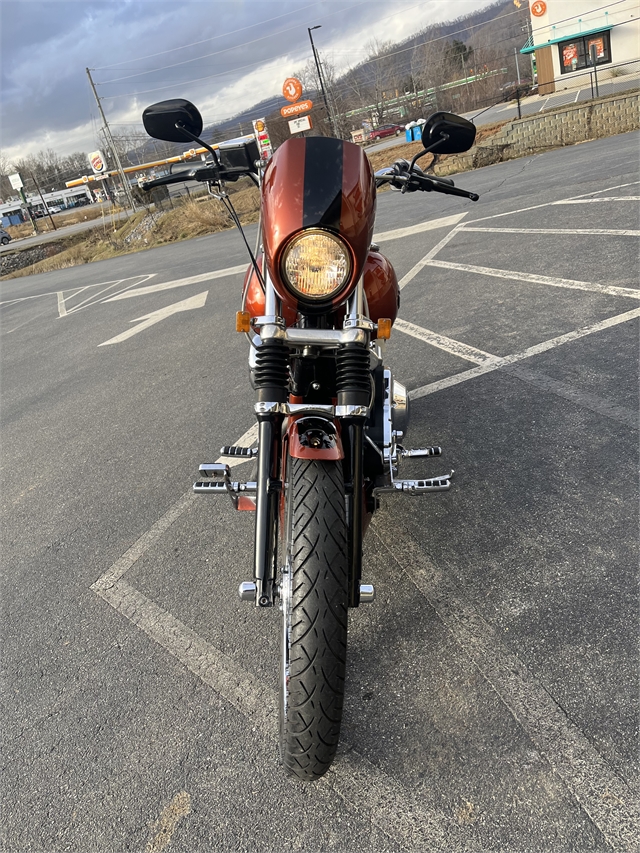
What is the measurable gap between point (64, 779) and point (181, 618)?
0.76 meters

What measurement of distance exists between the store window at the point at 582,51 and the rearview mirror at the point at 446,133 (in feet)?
136

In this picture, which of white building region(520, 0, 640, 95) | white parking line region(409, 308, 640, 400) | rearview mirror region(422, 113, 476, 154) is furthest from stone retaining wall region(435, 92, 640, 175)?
white building region(520, 0, 640, 95)

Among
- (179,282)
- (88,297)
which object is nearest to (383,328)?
(179,282)

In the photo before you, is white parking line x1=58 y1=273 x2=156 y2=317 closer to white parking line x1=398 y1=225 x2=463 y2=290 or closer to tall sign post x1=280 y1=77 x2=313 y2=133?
white parking line x1=398 y1=225 x2=463 y2=290

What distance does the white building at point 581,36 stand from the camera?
1303 inches

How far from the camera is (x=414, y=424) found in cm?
385

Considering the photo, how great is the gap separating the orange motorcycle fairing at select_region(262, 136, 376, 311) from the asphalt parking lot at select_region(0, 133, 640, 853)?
56.6 inches

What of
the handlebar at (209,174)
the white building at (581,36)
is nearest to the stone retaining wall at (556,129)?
the handlebar at (209,174)

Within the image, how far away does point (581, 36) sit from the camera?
34500mm

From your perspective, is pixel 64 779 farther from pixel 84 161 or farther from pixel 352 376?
pixel 84 161

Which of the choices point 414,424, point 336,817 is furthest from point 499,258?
point 336,817

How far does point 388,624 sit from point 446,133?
2163 mm

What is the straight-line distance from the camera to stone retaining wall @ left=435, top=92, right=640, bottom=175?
14.9 metres

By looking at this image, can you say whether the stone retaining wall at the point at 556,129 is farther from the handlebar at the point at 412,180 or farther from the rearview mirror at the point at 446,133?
the rearview mirror at the point at 446,133
